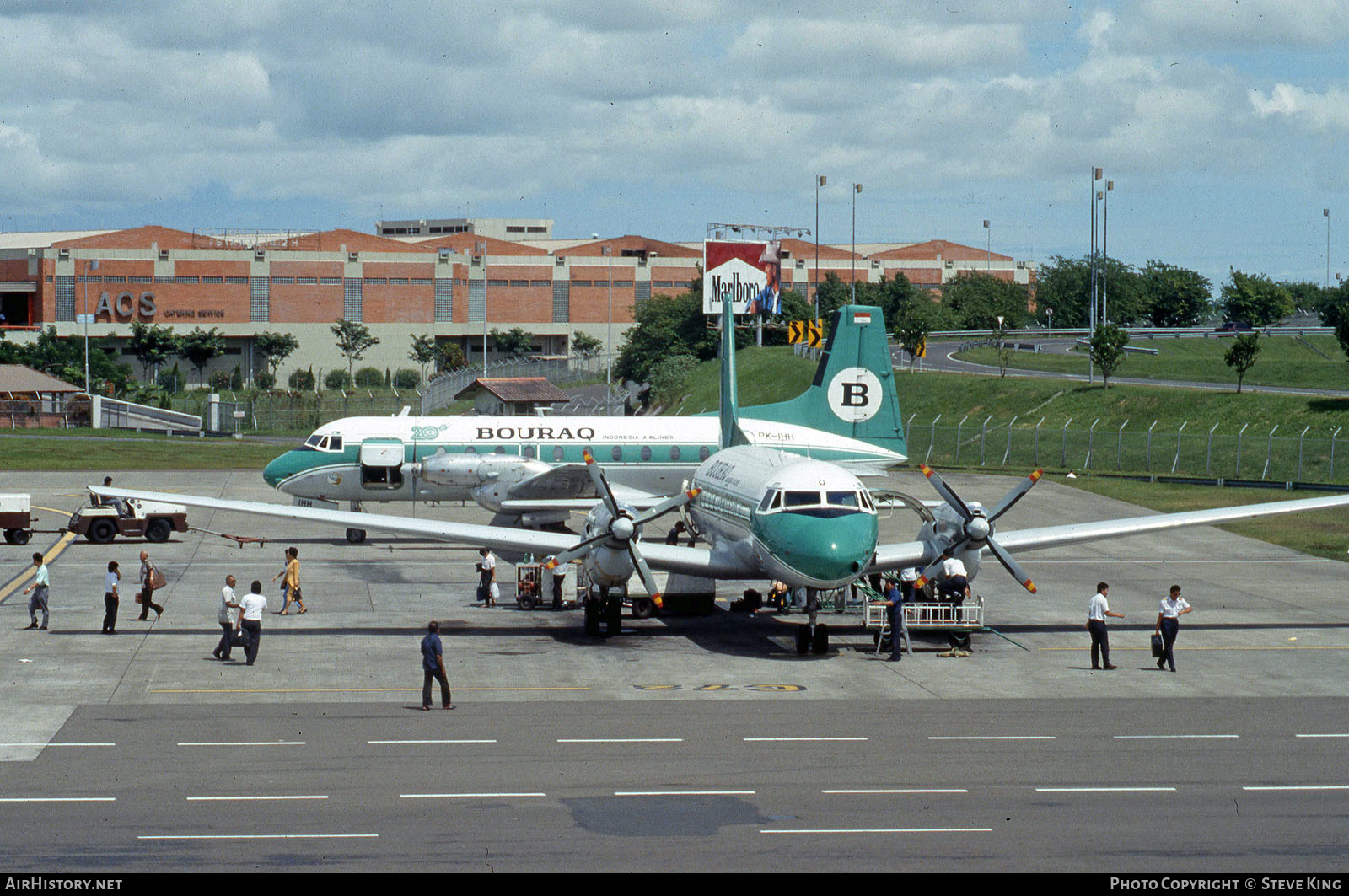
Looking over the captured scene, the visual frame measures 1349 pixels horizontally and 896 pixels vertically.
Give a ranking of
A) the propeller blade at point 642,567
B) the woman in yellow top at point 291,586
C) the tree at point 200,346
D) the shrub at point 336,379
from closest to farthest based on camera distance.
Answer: the propeller blade at point 642,567, the woman in yellow top at point 291,586, the tree at point 200,346, the shrub at point 336,379

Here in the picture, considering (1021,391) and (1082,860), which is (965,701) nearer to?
(1082,860)

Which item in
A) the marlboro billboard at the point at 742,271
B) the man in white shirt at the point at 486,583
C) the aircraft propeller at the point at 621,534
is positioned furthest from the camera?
the marlboro billboard at the point at 742,271

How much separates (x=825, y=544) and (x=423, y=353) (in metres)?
121

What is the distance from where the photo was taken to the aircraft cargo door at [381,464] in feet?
156

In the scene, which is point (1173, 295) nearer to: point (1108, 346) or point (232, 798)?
point (1108, 346)

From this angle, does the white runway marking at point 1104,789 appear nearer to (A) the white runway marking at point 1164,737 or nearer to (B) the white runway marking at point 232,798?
(A) the white runway marking at point 1164,737

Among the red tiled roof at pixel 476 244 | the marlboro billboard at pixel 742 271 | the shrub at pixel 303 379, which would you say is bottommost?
the shrub at pixel 303 379

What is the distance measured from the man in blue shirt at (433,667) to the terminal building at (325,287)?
112m

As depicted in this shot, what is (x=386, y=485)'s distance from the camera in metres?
48.1

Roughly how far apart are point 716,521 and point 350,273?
120831 millimetres

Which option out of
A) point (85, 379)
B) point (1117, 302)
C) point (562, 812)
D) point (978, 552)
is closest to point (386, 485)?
point (978, 552)

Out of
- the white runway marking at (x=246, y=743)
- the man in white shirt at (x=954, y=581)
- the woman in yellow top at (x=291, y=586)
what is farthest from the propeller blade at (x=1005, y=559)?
the woman in yellow top at (x=291, y=586)

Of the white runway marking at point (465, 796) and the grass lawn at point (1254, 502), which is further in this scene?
the grass lawn at point (1254, 502)

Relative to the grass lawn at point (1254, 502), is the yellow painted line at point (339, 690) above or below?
below
